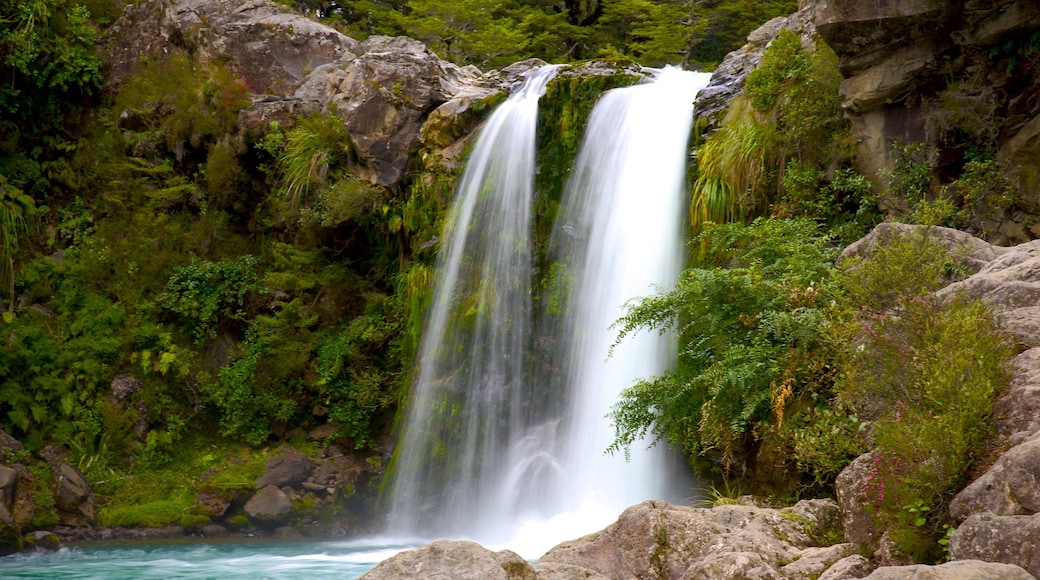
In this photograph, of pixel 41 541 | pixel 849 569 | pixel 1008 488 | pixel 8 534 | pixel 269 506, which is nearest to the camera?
pixel 1008 488

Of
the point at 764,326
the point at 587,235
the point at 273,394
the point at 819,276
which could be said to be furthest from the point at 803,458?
the point at 273,394

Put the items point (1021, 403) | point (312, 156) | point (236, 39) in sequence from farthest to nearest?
point (236, 39), point (312, 156), point (1021, 403)

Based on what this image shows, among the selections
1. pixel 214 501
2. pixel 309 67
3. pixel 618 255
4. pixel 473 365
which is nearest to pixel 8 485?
pixel 214 501

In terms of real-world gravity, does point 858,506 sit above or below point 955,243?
below

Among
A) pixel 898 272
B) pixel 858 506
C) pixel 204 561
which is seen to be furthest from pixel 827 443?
pixel 204 561

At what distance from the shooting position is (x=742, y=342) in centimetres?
761

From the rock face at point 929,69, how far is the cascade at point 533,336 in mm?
2569

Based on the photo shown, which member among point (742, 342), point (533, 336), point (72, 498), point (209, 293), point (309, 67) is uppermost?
point (309, 67)

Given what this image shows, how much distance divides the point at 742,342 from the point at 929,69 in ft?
13.6

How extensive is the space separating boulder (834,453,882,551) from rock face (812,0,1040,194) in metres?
4.85

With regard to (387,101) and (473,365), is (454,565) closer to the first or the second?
(473,365)

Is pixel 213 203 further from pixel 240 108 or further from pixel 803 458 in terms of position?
pixel 803 458

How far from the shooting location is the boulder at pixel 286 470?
43.1 feet

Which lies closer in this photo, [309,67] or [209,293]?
[209,293]
